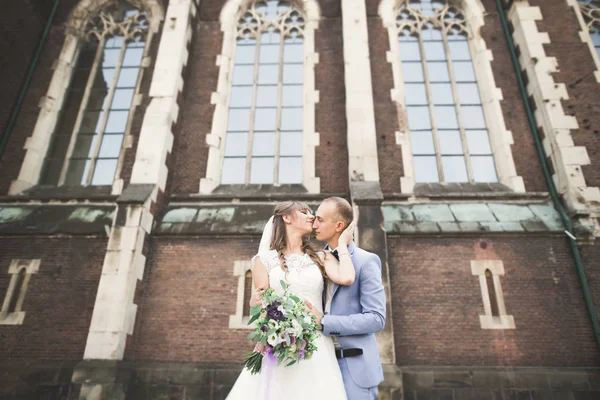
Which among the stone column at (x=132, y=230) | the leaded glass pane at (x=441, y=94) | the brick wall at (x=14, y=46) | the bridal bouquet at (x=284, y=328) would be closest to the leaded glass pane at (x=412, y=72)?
the leaded glass pane at (x=441, y=94)

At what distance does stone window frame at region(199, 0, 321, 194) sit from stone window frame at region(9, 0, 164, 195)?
1936 millimetres

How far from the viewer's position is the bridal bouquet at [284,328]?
6.40 ft

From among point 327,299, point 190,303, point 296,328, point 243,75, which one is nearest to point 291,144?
point 243,75

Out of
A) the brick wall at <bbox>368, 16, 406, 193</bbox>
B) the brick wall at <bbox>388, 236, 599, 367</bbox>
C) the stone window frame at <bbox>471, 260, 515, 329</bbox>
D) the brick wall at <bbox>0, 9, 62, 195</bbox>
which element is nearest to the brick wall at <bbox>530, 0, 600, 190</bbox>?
the brick wall at <bbox>388, 236, 599, 367</bbox>

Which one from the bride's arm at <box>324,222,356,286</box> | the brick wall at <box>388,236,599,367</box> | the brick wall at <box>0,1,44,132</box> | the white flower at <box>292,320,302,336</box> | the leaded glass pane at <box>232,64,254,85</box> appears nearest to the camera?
the white flower at <box>292,320,302,336</box>

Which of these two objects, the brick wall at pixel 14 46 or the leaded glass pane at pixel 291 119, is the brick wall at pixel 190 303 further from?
the brick wall at pixel 14 46

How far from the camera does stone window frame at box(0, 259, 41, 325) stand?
22.4 ft

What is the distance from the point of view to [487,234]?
6.92 m

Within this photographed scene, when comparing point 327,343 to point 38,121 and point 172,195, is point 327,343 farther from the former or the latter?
point 38,121

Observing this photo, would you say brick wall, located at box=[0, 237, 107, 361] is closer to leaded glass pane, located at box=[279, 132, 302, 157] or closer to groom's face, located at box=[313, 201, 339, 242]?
leaded glass pane, located at box=[279, 132, 302, 157]

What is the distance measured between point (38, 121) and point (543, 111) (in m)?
11.5

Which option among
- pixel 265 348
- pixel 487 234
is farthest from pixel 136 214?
pixel 487 234

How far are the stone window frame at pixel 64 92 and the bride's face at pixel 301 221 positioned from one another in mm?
6878

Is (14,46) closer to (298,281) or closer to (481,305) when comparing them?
(298,281)
